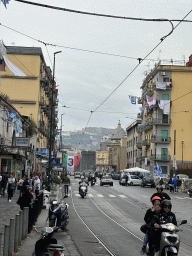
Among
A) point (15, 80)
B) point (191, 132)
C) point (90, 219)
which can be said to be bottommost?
point (90, 219)

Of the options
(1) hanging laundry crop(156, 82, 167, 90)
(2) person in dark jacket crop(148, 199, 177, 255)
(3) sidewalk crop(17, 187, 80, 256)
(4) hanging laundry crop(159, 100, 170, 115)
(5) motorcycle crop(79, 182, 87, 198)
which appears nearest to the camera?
(2) person in dark jacket crop(148, 199, 177, 255)

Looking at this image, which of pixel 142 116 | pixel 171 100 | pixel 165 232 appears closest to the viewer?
pixel 165 232

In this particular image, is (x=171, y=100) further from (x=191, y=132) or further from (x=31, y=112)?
(x=31, y=112)

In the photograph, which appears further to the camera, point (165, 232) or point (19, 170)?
point (19, 170)

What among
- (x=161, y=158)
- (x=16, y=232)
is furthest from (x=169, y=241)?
(x=161, y=158)

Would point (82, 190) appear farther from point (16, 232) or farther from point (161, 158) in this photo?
point (161, 158)

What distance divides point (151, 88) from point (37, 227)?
200ft

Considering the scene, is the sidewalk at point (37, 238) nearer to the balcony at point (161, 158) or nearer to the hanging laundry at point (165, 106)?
the hanging laundry at point (165, 106)

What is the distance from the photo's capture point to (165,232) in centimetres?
826

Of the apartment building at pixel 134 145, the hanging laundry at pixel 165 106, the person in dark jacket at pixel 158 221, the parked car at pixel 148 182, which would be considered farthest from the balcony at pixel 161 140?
the person in dark jacket at pixel 158 221

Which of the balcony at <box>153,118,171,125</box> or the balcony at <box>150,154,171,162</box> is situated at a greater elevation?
the balcony at <box>153,118,171,125</box>

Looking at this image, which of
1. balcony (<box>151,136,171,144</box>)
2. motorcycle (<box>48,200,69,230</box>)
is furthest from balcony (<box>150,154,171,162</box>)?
motorcycle (<box>48,200,69,230</box>)

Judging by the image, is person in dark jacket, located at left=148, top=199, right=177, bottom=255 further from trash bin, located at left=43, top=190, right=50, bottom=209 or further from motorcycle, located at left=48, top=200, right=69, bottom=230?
trash bin, located at left=43, top=190, right=50, bottom=209

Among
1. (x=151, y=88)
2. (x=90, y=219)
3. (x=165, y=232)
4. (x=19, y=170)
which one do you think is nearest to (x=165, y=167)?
(x=151, y=88)
